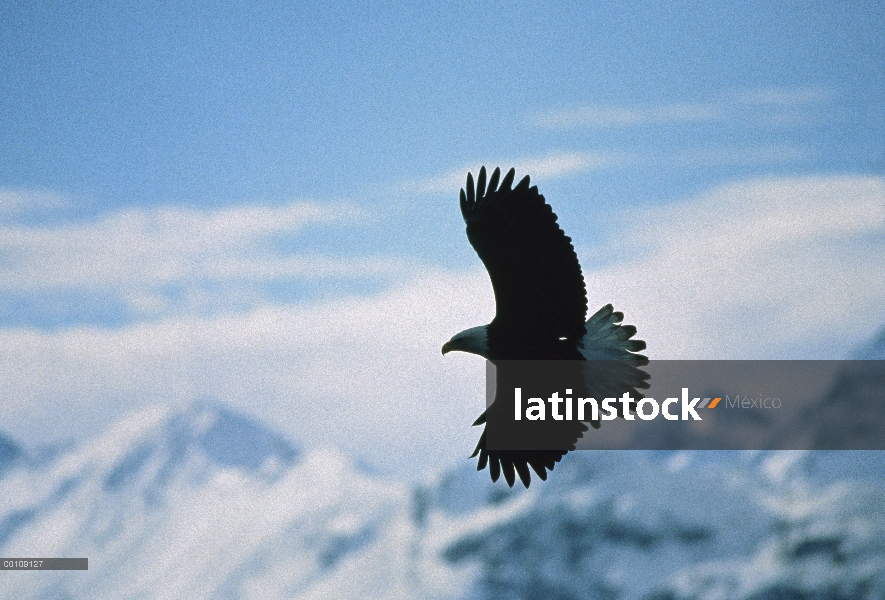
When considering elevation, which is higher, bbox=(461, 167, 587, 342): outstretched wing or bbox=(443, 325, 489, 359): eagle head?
bbox=(461, 167, 587, 342): outstretched wing

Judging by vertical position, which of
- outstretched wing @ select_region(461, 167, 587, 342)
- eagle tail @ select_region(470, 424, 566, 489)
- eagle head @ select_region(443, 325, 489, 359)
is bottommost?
eagle tail @ select_region(470, 424, 566, 489)

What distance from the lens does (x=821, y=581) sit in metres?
196

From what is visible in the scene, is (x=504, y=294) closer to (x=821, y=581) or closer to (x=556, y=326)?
(x=556, y=326)

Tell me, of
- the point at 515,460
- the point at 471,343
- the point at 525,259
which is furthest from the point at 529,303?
the point at 515,460

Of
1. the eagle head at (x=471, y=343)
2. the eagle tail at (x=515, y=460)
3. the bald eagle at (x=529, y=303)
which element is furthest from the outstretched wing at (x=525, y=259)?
the eagle tail at (x=515, y=460)

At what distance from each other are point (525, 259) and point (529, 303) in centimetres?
39

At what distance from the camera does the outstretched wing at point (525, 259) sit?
8820 millimetres

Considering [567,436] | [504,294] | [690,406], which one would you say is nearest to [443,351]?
[504,294]

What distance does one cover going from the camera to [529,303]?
355 inches

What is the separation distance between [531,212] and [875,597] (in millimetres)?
202356

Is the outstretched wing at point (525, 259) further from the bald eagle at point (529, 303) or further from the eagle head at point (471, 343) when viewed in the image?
the eagle head at point (471, 343)

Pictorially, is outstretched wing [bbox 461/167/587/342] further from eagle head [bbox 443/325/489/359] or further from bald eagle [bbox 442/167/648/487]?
eagle head [bbox 443/325/489/359]

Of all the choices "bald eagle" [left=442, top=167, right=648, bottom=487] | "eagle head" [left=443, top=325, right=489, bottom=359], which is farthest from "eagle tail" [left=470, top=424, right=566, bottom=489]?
"eagle head" [left=443, top=325, right=489, bottom=359]

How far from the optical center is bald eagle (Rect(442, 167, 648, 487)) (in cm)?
884
